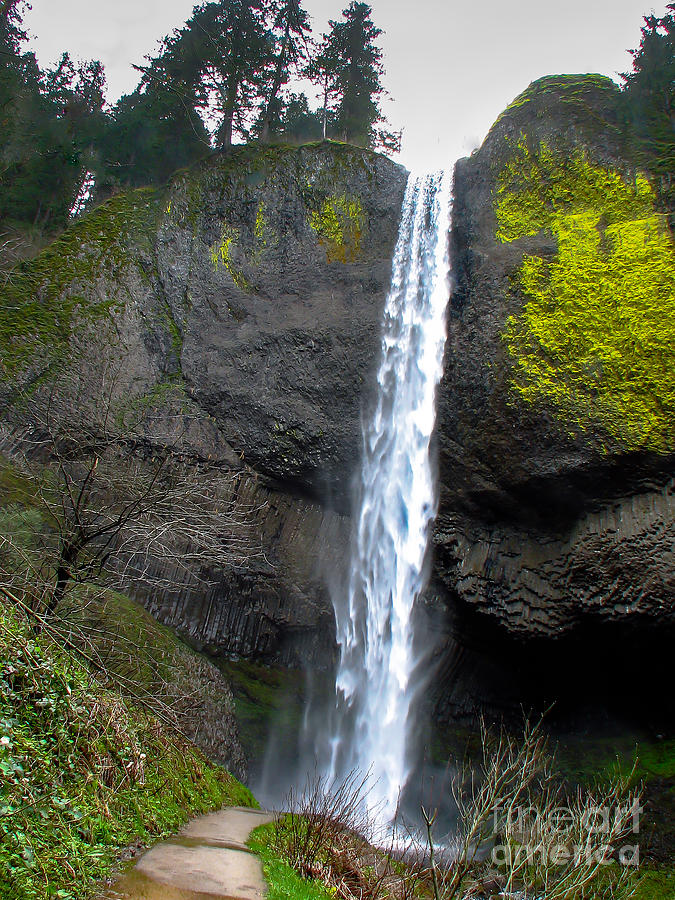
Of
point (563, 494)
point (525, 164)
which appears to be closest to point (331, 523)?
point (563, 494)

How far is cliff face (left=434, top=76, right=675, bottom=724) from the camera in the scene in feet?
36.5

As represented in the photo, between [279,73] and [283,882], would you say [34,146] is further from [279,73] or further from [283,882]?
[283,882]

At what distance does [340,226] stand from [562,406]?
9.71 metres

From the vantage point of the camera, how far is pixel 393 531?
13883mm

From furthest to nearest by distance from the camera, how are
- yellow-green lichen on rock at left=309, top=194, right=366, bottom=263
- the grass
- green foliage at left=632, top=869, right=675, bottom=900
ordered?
yellow-green lichen on rock at left=309, top=194, right=366, bottom=263 → the grass → green foliage at left=632, top=869, right=675, bottom=900

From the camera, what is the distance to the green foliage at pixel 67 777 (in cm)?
344

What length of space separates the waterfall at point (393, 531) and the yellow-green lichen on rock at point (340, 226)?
6.36 feet

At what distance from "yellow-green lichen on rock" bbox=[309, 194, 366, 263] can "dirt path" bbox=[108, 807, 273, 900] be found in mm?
15305

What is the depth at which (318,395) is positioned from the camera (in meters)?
15.1

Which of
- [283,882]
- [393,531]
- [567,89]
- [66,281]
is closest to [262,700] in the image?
[393,531]

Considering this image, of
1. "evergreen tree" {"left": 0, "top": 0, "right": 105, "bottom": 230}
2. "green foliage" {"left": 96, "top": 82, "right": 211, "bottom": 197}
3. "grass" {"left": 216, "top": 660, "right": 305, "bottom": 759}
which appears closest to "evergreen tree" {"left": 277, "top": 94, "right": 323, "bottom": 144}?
"green foliage" {"left": 96, "top": 82, "right": 211, "bottom": 197}

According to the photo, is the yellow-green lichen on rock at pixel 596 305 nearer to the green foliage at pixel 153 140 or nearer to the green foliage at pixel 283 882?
the green foliage at pixel 283 882

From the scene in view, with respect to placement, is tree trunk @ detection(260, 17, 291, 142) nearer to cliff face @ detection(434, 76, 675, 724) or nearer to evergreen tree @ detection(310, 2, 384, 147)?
evergreen tree @ detection(310, 2, 384, 147)

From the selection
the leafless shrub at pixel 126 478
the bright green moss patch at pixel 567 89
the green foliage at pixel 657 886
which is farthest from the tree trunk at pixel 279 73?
the green foliage at pixel 657 886
